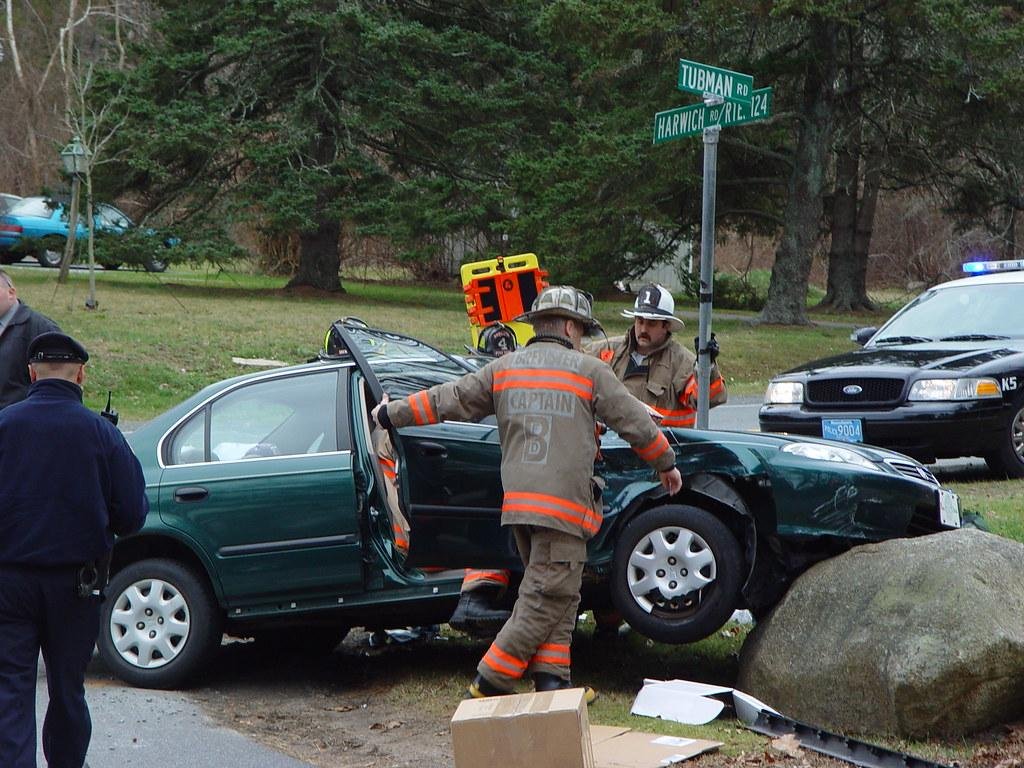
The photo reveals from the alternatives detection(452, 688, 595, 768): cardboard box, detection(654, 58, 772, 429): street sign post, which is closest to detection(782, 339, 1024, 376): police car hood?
detection(654, 58, 772, 429): street sign post

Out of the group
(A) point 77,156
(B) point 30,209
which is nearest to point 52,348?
(A) point 77,156

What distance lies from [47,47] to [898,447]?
39805 mm

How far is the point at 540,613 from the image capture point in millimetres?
5625

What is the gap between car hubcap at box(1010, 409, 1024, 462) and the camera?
33.9 ft

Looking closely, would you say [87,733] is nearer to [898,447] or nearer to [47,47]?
[898,447]

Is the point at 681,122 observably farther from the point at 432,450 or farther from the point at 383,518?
the point at 383,518

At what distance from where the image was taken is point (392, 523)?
6.50 meters

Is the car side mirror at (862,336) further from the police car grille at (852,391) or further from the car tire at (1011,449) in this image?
the car tire at (1011,449)

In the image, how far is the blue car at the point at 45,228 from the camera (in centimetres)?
2866

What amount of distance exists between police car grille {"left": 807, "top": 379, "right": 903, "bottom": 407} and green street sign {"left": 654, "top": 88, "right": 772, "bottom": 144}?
113 inches

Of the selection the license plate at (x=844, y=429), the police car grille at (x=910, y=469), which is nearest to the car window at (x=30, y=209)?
the license plate at (x=844, y=429)

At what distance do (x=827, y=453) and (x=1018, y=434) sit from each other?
4675 mm

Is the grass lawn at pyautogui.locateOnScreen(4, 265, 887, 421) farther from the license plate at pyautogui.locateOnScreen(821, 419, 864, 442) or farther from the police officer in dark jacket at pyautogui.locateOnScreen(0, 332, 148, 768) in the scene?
the police officer in dark jacket at pyautogui.locateOnScreen(0, 332, 148, 768)

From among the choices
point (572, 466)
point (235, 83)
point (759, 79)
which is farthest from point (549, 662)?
point (235, 83)
